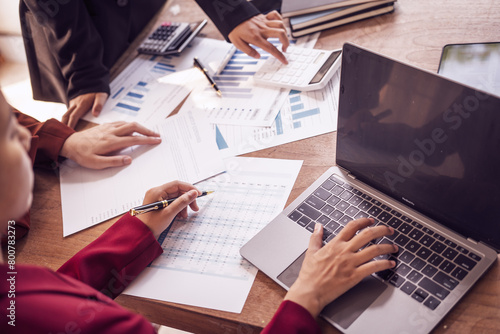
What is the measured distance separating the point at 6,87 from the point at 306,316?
281 cm

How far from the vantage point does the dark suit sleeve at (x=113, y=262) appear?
85cm

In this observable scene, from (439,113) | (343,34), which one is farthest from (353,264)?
(343,34)

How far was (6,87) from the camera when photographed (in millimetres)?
2812

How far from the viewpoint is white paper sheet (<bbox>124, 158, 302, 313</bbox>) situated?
80 cm

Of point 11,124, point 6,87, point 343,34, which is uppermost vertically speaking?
point 11,124

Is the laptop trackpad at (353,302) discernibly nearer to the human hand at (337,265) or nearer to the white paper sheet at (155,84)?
the human hand at (337,265)

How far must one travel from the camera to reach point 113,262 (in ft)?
2.84

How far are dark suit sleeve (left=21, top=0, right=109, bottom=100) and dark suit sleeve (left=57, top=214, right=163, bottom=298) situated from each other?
24.7 inches

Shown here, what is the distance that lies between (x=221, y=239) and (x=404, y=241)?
0.36m

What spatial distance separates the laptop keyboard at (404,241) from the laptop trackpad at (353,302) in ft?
0.07

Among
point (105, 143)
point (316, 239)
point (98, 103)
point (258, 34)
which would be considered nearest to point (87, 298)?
point (316, 239)

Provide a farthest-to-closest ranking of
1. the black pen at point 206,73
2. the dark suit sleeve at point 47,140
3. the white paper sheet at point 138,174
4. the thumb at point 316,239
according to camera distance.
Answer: the black pen at point 206,73 < the dark suit sleeve at point 47,140 < the white paper sheet at point 138,174 < the thumb at point 316,239

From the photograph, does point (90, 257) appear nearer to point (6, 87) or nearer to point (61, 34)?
point (61, 34)

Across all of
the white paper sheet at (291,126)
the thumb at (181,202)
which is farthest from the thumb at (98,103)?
the thumb at (181,202)
